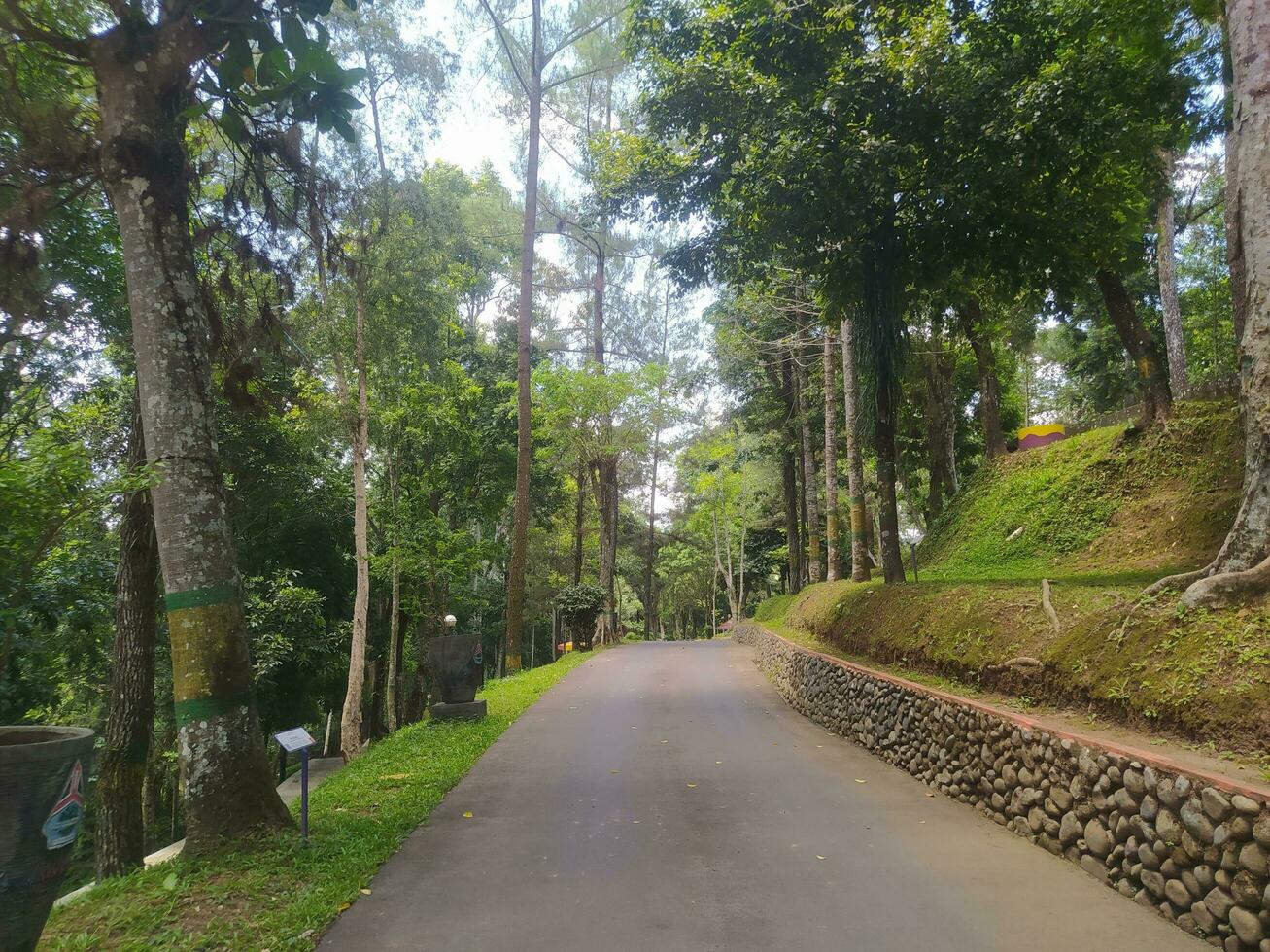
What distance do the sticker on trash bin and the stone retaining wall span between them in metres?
5.07

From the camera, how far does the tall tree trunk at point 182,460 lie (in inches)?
184

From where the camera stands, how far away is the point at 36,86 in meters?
6.07

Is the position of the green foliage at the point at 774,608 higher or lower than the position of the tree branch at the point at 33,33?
lower

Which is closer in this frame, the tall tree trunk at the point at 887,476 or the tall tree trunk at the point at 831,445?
the tall tree trunk at the point at 887,476

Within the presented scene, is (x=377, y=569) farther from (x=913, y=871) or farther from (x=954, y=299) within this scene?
(x=913, y=871)

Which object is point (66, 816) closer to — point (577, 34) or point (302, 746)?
point (302, 746)

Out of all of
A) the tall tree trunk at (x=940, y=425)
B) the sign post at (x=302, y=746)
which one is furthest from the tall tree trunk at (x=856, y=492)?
the sign post at (x=302, y=746)

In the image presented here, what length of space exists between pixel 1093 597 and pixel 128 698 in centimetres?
841

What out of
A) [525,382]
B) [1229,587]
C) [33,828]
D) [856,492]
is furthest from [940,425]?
[33,828]

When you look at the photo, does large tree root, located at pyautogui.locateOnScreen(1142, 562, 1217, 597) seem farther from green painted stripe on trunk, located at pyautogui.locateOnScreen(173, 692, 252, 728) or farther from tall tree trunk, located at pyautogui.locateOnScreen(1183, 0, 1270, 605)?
green painted stripe on trunk, located at pyautogui.locateOnScreen(173, 692, 252, 728)

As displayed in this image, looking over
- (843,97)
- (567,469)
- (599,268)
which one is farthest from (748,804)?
(599,268)

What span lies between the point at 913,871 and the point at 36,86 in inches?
354

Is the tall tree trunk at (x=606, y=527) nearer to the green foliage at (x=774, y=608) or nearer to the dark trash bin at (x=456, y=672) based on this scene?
the green foliage at (x=774, y=608)

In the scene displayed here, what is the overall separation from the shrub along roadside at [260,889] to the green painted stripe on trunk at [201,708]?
0.84 meters
